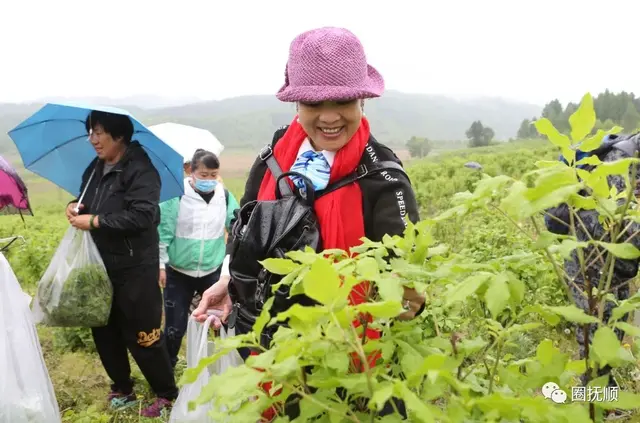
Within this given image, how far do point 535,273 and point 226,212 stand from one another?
2.11m

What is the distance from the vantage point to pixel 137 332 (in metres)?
3.01

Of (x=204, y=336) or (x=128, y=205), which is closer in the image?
(x=204, y=336)

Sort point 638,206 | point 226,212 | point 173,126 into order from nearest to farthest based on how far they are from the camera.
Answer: point 638,206, point 226,212, point 173,126

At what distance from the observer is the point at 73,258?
2863 millimetres

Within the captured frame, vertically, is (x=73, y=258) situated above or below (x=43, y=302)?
above

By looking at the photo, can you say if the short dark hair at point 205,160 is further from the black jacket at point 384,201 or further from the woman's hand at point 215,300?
the black jacket at point 384,201

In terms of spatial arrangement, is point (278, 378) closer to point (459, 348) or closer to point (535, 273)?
point (459, 348)

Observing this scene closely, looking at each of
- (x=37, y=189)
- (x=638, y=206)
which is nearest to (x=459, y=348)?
(x=638, y=206)

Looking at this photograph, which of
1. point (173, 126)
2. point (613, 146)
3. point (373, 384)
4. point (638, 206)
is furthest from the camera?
point (173, 126)

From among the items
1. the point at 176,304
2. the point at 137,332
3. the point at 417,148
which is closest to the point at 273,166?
the point at 137,332

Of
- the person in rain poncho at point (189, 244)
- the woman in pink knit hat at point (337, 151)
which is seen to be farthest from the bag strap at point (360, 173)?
the person in rain poncho at point (189, 244)

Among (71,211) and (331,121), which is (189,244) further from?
(331,121)

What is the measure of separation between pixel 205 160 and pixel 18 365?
1.80 m

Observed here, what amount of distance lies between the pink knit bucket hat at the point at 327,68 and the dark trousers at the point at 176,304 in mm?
2417
